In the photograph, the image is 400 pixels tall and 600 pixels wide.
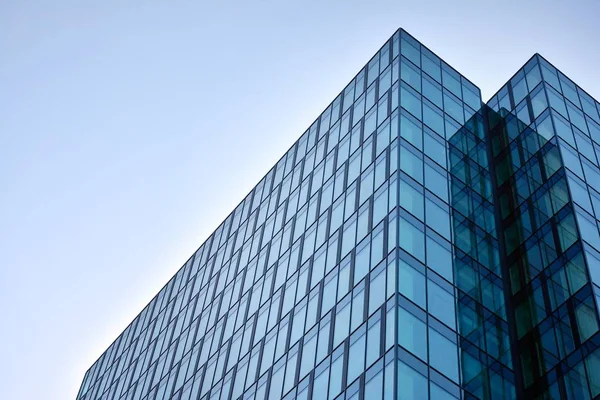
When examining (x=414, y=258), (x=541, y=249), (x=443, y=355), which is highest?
(x=541, y=249)

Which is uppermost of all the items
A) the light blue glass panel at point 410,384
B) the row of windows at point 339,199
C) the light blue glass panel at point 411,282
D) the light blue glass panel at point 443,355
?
the row of windows at point 339,199

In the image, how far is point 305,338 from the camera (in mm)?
39406

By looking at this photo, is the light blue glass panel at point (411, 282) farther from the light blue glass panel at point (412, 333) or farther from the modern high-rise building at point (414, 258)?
the light blue glass panel at point (412, 333)

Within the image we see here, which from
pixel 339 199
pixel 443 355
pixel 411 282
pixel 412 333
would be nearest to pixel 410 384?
pixel 412 333

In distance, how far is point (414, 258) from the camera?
36031mm

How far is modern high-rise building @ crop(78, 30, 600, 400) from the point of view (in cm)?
3397

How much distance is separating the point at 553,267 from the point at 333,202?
510 inches

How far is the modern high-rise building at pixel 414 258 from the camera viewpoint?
34.0 metres

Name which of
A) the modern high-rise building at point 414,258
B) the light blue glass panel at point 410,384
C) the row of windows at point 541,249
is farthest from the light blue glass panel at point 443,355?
the row of windows at point 541,249

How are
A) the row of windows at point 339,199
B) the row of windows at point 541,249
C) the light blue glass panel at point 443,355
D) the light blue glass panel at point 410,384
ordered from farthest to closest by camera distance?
1. the row of windows at point 339,199
2. the row of windows at point 541,249
3. the light blue glass panel at point 443,355
4. the light blue glass panel at point 410,384

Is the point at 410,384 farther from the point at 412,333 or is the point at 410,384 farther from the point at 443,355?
the point at 443,355

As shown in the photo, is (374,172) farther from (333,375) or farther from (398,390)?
(398,390)

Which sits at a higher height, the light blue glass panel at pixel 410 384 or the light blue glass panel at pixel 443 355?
the light blue glass panel at pixel 443 355

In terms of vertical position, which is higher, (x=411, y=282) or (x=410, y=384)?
(x=411, y=282)
